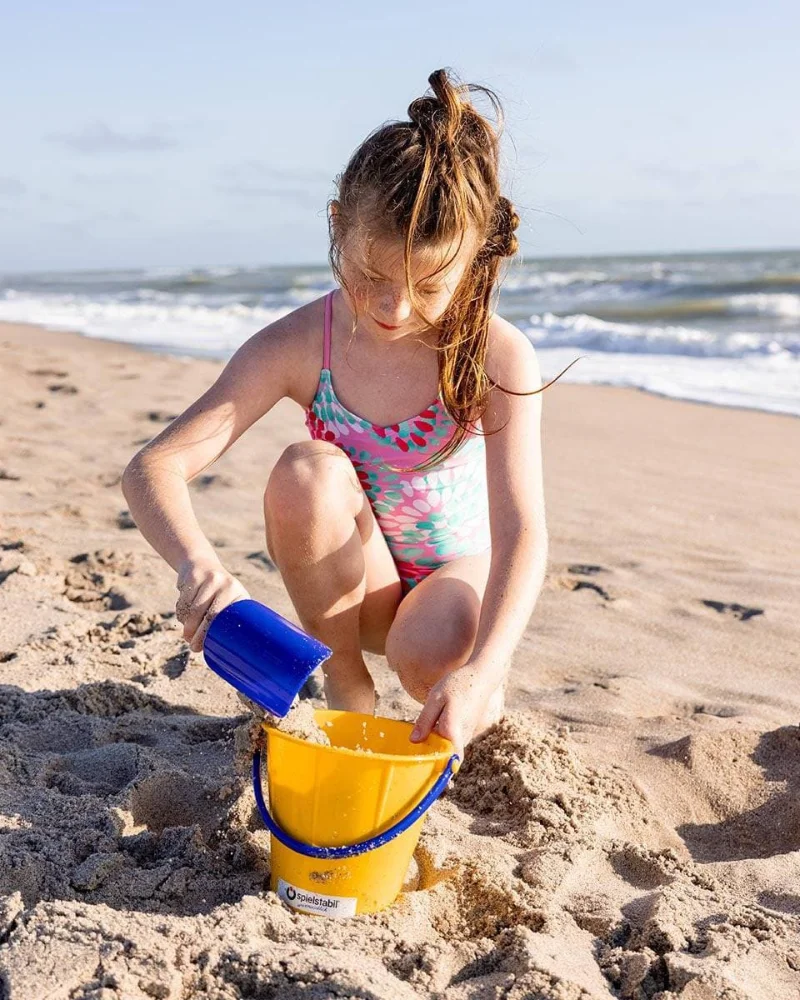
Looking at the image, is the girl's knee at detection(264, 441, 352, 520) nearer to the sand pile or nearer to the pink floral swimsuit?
the pink floral swimsuit

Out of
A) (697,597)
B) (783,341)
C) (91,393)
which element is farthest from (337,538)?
(783,341)

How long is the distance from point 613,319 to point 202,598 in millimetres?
12092

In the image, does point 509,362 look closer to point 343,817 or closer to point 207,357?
point 343,817

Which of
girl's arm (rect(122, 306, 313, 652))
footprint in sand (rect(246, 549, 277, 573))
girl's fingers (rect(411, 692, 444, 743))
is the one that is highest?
girl's arm (rect(122, 306, 313, 652))

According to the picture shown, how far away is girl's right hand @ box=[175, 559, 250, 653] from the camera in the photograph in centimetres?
169

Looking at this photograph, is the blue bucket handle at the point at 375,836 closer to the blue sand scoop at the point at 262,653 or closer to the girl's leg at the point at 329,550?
the blue sand scoop at the point at 262,653

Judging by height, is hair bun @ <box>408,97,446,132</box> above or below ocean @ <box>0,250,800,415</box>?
above

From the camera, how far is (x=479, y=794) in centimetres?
224

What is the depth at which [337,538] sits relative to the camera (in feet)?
7.34

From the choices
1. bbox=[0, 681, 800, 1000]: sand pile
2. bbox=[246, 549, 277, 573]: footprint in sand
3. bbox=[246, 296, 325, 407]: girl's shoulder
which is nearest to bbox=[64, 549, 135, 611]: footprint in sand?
bbox=[246, 549, 277, 573]: footprint in sand

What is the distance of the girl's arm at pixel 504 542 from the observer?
174cm

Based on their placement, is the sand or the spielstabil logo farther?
the spielstabil logo

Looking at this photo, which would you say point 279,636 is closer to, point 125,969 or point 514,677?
point 125,969

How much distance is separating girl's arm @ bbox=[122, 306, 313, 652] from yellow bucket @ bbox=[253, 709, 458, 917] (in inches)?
9.7
